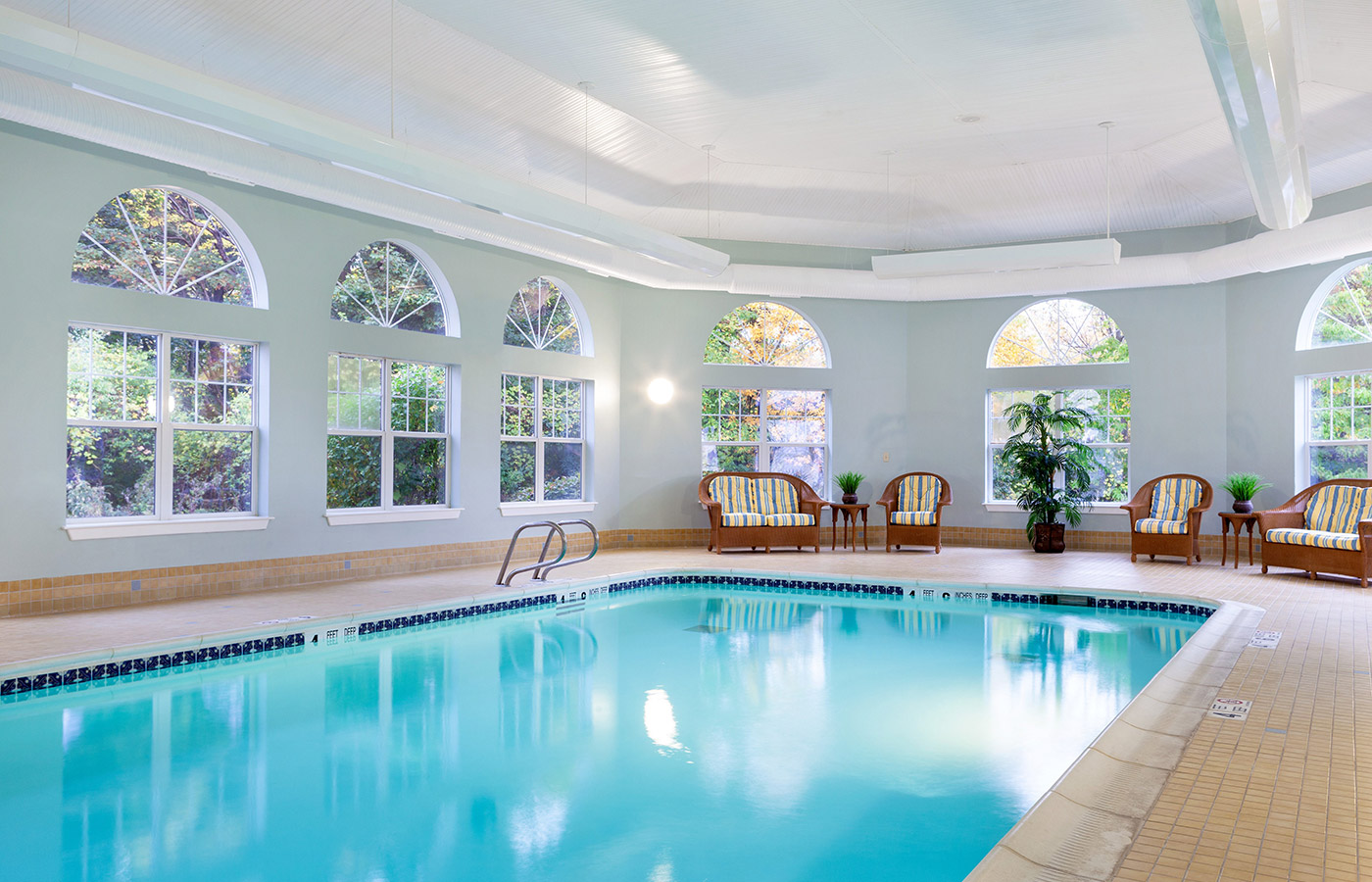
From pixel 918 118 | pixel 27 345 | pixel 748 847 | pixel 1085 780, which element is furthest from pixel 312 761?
pixel 918 118

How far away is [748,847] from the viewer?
2939mm

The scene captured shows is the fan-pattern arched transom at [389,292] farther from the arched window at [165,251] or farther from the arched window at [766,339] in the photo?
the arched window at [766,339]

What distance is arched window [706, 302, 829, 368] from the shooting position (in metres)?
11.0

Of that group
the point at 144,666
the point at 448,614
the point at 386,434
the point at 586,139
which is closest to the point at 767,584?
the point at 448,614

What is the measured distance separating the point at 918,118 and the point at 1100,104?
1.31m

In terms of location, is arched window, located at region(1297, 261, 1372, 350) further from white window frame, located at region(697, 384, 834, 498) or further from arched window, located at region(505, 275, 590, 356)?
arched window, located at region(505, 275, 590, 356)

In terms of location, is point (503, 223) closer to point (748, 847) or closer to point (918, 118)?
point (918, 118)

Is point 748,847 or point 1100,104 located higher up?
point 1100,104

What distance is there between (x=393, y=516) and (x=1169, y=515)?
768cm

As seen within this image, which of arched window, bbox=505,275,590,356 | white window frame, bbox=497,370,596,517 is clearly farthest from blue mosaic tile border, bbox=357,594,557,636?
arched window, bbox=505,275,590,356

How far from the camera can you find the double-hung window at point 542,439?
9.41 m

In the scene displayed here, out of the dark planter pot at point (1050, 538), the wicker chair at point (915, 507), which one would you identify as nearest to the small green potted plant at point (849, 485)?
the wicker chair at point (915, 507)

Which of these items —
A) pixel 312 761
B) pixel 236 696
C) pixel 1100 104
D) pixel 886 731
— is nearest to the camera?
pixel 312 761

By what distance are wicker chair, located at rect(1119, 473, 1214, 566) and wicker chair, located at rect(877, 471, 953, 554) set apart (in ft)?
6.19
